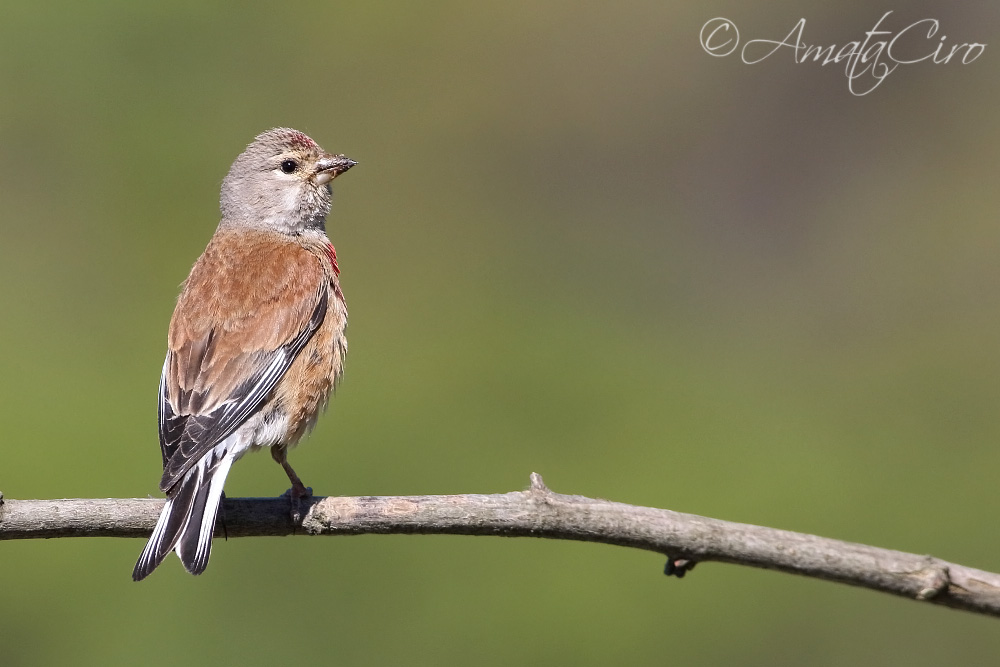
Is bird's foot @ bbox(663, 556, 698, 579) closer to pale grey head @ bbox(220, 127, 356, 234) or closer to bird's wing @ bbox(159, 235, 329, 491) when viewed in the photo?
bird's wing @ bbox(159, 235, 329, 491)

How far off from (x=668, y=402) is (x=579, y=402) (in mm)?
905

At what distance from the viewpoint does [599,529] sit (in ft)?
14.6

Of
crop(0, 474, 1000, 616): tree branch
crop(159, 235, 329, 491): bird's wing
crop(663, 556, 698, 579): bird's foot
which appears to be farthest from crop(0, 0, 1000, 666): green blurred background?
crop(663, 556, 698, 579): bird's foot

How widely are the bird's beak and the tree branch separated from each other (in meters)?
2.34

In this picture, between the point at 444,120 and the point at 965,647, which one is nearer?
the point at 965,647

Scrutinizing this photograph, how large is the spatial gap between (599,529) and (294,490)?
1.41 meters

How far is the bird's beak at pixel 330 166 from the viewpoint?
6.60 metres

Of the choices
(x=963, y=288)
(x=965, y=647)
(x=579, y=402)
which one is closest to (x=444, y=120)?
(x=579, y=402)

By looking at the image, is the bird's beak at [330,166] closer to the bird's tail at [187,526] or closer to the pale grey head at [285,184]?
the pale grey head at [285,184]

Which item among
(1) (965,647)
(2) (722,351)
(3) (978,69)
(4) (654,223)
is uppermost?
(3) (978,69)

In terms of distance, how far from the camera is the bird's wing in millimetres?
5348

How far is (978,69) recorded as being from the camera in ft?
45.5

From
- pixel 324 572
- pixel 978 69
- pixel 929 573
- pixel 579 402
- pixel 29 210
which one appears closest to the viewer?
pixel 929 573

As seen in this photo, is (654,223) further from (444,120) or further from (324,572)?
(324,572)
